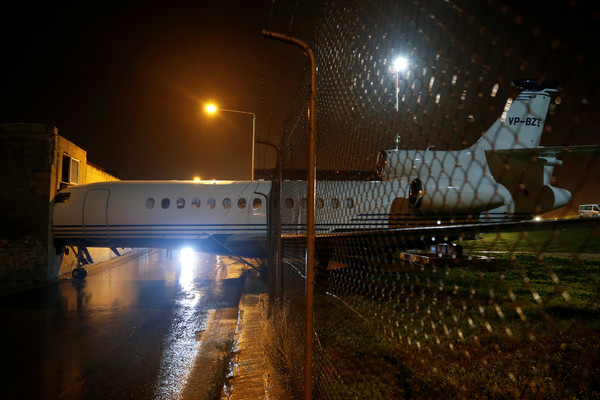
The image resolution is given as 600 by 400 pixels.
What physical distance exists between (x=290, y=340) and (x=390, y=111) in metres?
3.04

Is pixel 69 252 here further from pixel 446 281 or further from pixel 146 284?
pixel 446 281

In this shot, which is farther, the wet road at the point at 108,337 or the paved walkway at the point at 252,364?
the wet road at the point at 108,337

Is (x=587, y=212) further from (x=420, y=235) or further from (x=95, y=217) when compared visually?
(x=95, y=217)

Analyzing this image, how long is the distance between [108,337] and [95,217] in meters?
7.71

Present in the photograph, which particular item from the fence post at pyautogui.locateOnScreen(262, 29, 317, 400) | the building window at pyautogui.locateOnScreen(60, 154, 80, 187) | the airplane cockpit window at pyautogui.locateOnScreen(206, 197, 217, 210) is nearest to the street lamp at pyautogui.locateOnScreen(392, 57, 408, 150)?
the fence post at pyautogui.locateOnScreen(262, 29, 317, 400)

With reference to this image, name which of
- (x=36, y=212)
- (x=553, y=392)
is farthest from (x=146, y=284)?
(x=553, y=392)

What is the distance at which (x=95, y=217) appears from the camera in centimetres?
1275

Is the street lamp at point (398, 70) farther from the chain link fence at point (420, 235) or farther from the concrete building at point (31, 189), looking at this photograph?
the concrete building at point (31, 189)

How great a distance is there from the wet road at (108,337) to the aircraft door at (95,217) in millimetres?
1842

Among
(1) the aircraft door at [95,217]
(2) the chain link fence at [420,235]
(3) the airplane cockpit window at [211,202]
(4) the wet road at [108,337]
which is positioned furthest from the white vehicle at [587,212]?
(1) the aircraft door at [95,217]

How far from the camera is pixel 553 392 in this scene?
3.48m

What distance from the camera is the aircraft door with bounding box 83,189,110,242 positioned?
12.7 metres

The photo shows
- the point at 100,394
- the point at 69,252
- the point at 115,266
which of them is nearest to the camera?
the point at 100,394

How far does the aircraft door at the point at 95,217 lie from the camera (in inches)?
502
